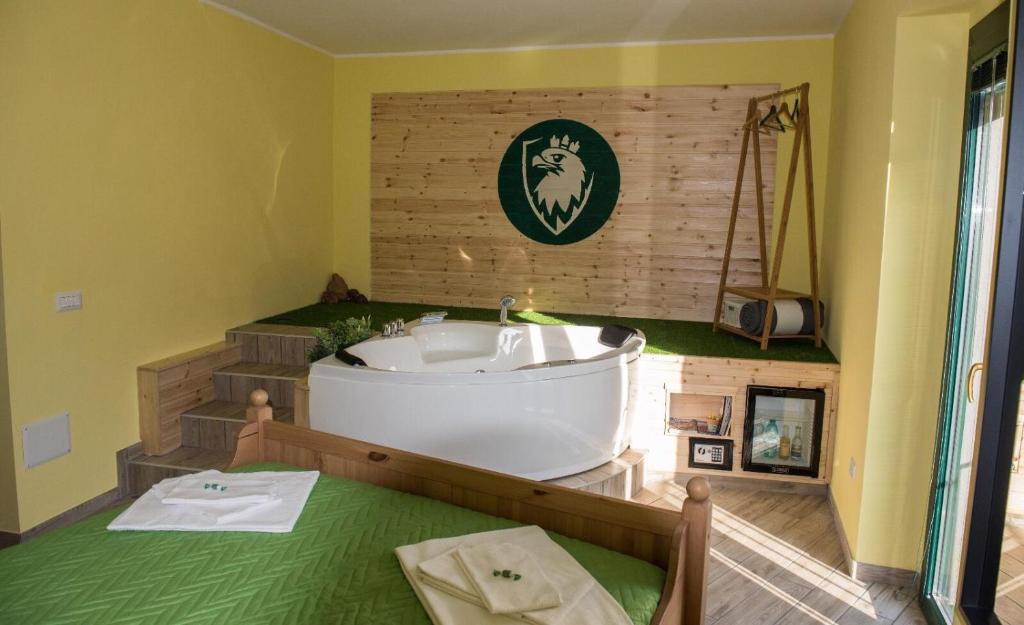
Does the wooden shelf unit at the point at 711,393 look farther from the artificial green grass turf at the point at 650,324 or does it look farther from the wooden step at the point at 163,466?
the wooden step at the point at 163,466

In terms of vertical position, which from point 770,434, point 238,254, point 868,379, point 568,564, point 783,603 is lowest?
point 783,603

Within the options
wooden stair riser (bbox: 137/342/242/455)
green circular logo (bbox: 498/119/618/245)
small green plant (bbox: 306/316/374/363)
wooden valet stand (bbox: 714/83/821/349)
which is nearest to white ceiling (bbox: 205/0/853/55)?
wooden valet stand (bbox: 714/83/821/349)

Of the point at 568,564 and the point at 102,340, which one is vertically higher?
the point at 102,340

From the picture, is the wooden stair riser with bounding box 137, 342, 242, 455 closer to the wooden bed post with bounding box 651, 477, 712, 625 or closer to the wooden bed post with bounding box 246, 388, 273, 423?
the wooden bed post with bounding box 246, 388, 273, 423

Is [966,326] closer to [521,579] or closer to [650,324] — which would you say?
[521,579]

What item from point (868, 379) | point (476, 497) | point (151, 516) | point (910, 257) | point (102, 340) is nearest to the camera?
point (151, 516)

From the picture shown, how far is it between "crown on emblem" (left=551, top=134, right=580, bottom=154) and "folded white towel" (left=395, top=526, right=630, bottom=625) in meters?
3.95

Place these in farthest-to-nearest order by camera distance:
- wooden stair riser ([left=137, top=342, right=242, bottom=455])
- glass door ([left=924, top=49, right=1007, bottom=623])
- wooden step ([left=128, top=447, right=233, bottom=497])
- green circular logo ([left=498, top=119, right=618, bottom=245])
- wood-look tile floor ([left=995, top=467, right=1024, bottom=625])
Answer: green circular logo ([left=498, top=119, right=618, bottom=245]) < wooden stair riser ([left=137, top=342, right=242, bottom=455]) < wooden step ([left=128, top=447, right=233, bottom=497]) < glass door ([left=924, top=49, right=1007, bottom=623]) < wood-look tile floor ([left=995, top=467, right=1024, bottom=625])

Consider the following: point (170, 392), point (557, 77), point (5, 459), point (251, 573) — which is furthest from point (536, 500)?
point (557, 77)

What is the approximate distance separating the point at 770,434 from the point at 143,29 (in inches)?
153

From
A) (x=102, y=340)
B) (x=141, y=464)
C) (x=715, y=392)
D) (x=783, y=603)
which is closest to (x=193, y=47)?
(x=102, y=340)

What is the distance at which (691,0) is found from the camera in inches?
162

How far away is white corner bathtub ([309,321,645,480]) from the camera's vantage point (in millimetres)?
3289

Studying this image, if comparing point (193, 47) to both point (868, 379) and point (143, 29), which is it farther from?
point (868, 379)
